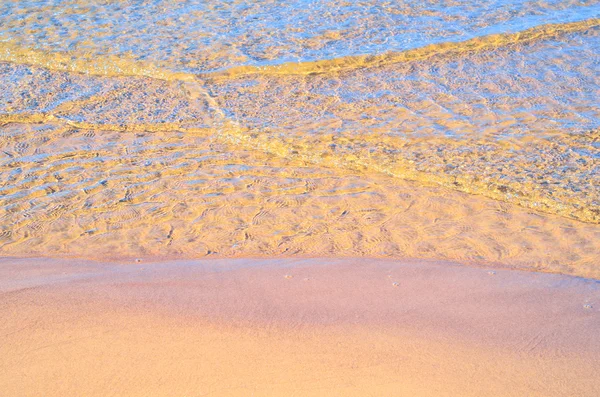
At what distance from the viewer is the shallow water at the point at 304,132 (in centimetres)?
441

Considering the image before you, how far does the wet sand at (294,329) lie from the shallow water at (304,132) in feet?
1.16

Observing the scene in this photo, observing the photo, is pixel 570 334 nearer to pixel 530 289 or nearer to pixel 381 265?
pixel 530 289

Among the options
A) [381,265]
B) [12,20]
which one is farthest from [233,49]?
[381,265]

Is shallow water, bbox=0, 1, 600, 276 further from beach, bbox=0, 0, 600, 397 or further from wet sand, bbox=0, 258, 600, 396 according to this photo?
wet sand, bbox=0, 258, 600, 396

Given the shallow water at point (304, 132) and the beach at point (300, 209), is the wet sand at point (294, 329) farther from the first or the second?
the shallow water at point (304, 132)

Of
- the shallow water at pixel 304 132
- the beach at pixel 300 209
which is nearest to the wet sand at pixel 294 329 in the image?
the beach at pixel 300 209

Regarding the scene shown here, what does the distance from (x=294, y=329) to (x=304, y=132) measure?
10.1 ft

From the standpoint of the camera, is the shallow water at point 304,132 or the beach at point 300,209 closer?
the beach at point 300,209

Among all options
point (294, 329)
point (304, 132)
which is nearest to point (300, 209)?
point (304, 132)

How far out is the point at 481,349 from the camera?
304cm

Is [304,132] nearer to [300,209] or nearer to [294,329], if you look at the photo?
[300,209]

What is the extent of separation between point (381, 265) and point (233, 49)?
5.13m

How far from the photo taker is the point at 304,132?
6.01 m

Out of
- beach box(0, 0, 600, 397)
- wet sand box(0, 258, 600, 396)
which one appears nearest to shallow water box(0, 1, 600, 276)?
beach box(0, 0, 600, 397)
